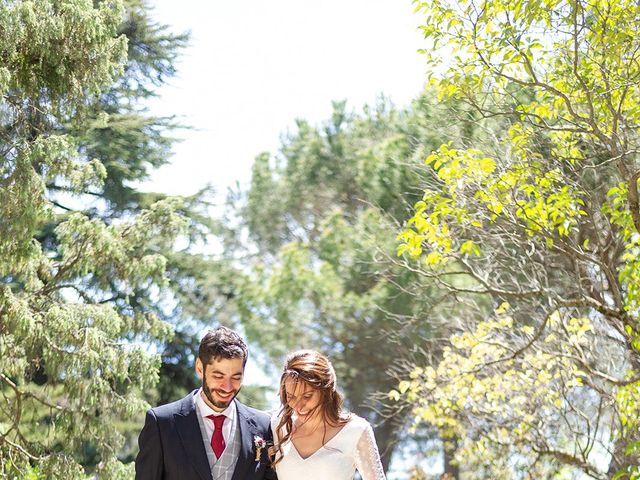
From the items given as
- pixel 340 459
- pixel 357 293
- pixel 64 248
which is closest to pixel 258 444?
pixel 340 459

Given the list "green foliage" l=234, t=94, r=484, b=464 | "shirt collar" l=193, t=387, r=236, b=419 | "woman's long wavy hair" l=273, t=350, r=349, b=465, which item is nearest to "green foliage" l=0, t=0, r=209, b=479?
"shirt collar" l=193, t=387, r=236, b=419

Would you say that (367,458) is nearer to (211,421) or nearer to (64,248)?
(211,421)

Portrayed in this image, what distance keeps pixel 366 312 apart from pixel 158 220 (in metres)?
6.26

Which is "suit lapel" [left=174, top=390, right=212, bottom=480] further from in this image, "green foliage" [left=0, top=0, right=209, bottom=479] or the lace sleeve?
"green foliage" [left=0, top=0, right=209, bottom=479]

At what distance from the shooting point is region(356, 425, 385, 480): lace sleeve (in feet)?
10.9

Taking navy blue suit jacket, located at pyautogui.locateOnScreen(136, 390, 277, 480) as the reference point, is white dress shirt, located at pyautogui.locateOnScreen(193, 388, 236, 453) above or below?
above

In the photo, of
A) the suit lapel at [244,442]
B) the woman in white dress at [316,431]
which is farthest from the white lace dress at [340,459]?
the suit lapel at [244,442]

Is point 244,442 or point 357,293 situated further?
point 357,293

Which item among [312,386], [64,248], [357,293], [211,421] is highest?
[357,293]

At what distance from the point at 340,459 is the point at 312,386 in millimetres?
293

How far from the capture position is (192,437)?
10.8ft

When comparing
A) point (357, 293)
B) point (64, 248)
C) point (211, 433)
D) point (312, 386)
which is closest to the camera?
point (312, 386)

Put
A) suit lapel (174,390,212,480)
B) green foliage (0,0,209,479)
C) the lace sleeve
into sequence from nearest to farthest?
suit lapel (174,390,212,480), the lace sleeve, green foliage (0,0,209,479)

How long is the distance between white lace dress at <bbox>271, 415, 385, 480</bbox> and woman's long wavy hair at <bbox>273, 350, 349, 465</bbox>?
0.10ft
